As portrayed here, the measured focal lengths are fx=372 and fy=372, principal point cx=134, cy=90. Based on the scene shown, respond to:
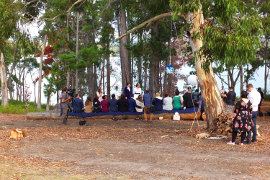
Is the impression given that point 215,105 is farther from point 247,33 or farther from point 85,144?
point 85,144

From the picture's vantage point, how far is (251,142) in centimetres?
1077

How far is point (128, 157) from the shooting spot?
8.38 m

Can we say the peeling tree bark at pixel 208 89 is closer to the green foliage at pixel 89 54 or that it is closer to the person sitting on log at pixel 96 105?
the person sitting on log at pixel 96 105

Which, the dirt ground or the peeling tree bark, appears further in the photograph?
the peeling tree bark

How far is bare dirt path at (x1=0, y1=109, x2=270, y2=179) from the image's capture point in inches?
263

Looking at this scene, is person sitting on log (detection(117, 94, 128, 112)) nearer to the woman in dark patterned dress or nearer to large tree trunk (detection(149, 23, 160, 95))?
large tree trunk (detection(149, 23, 160, 95))

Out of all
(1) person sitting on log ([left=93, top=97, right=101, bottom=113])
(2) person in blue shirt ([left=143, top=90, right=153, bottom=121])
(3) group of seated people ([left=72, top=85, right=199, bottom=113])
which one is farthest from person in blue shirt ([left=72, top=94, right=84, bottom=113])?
(2) person in blue shirt ([left=143, top=90, right=153, bottom=121])

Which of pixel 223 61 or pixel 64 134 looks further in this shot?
pixel 64 134

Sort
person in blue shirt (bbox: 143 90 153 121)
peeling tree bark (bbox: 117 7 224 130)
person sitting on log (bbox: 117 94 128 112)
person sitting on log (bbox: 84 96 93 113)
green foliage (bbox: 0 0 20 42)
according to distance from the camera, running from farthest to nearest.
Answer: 1. person sitting on log (bbox: 84 96 93 113)
2. person sitting on log (bbox: 117 94 128 112)
3. person in blue shirt (bbox: 143 90 153 121)
4. green foliage (bbox: 0 0 20 42)
5. peeling tree bark (bbox: 117 7 224 130)

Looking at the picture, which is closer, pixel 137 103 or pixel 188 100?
pixel 188 100

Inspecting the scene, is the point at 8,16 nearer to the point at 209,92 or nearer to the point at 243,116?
the point at 209,92

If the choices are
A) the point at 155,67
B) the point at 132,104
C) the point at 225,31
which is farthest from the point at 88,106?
the point at 225,31

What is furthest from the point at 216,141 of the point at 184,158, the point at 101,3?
the point at 101,3

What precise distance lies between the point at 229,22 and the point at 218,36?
84cm
